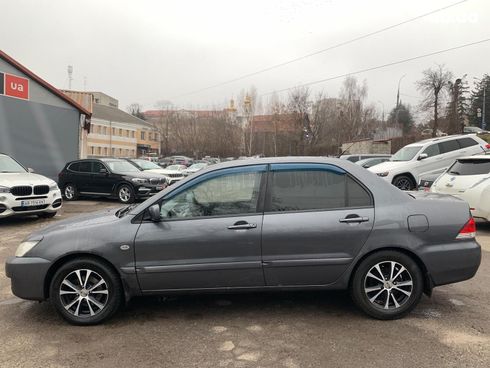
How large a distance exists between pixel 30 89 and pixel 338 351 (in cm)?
1744

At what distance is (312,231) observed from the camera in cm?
405

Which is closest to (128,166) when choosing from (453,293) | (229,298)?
(229,298)

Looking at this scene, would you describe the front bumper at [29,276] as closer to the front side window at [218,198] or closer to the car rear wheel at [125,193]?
the front side window at [218,198]

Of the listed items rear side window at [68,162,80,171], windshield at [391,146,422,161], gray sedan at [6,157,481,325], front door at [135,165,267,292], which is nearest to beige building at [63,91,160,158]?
rear side window at [68,162,80,171]

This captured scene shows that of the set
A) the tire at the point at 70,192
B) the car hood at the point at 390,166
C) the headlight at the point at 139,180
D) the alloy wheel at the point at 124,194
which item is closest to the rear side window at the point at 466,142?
the car hood at the point at 390,166

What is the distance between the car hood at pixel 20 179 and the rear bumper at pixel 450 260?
A: 8.76m

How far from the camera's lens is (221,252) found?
4.04m

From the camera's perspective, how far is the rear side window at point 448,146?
49.8ft

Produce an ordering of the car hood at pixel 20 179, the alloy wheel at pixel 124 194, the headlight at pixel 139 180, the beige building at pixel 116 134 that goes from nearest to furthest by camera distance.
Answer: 1. the car hood at pixel 20 179
2. the headlight at pixel 139 180
3. the alloy wheel at pixel 124 194
4. the beige building at pixel 116 134

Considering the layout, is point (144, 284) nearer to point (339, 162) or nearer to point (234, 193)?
point (234, 193)

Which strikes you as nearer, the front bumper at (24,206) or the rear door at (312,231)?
the rear door at (312,231)

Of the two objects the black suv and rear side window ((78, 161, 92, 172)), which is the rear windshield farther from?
rear side window ((78, 161, 92, 172))

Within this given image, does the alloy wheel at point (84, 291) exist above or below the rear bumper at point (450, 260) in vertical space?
below

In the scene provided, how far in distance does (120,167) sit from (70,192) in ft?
7.09
